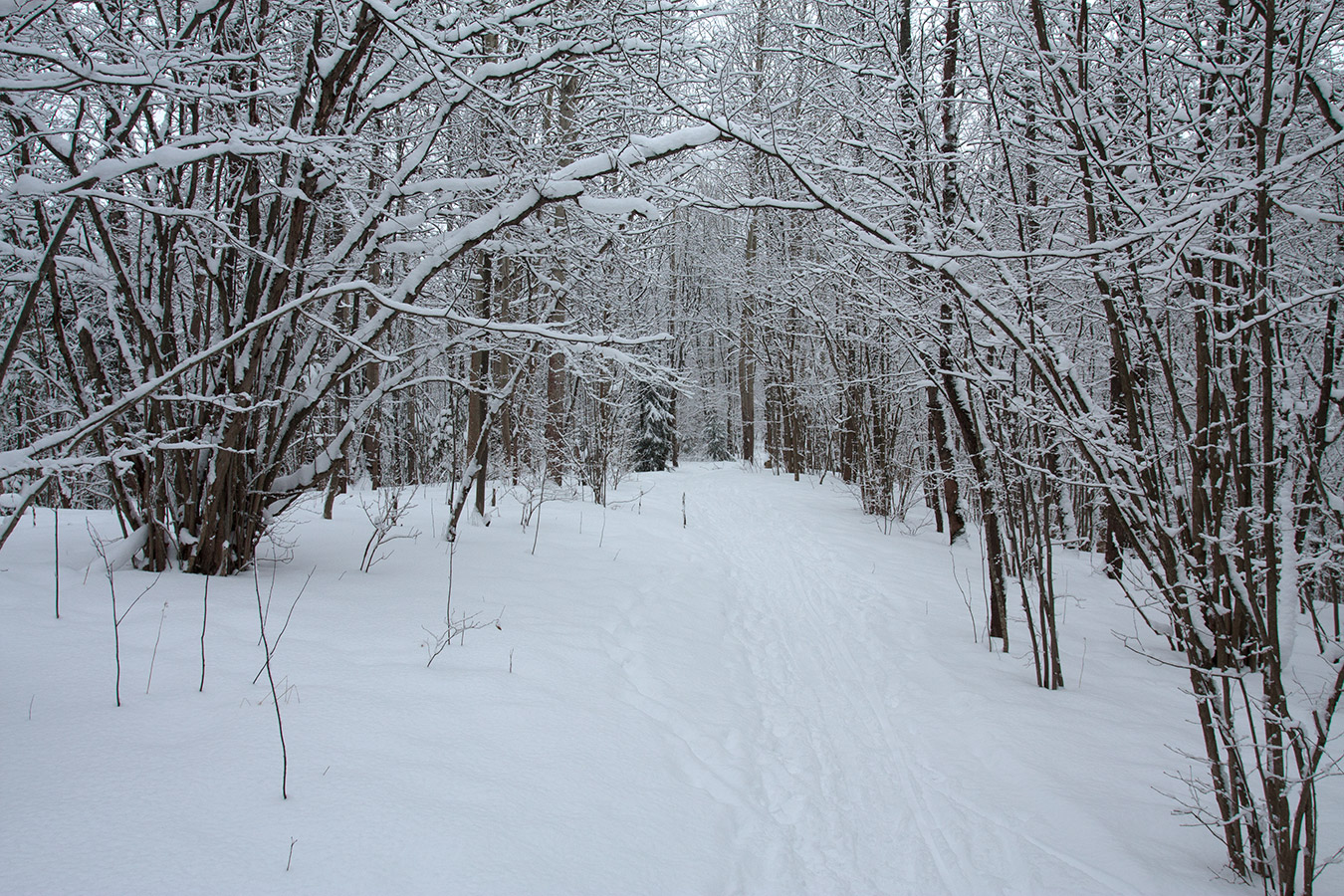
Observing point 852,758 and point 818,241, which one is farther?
point 818,241

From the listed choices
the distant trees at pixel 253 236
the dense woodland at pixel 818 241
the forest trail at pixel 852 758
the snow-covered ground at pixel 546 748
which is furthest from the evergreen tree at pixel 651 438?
the distant trees at pixel 253 236

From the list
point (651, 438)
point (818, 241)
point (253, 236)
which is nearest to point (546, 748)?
point (253, 236)

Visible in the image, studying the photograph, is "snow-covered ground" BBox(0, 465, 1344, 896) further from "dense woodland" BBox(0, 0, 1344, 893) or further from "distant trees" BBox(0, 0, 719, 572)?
"distant trees" BBox(0, 0, 719, 572)

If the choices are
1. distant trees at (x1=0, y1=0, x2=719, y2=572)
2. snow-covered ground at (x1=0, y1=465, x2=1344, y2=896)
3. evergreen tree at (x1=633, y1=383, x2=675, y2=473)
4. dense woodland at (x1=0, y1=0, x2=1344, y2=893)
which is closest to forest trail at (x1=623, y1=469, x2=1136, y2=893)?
snow-covered ground at (x1=0, y1=465, x2=1344, y2=896)

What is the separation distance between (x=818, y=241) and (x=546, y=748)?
6.52m

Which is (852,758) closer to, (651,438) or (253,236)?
(253,236)

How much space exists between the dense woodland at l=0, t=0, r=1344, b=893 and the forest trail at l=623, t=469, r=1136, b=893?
0.74 m

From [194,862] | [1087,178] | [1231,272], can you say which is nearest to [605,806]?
[194,862]

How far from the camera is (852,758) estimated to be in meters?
3.14

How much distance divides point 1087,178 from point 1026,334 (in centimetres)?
81

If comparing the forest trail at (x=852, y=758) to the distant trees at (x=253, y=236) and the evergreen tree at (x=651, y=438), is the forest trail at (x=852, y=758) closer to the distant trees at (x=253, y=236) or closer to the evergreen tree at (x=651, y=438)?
the distant trees at (x=253, y=236)

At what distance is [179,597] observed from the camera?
3283mm

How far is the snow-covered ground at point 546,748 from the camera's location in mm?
1704

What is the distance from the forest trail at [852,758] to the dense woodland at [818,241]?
74 cm
